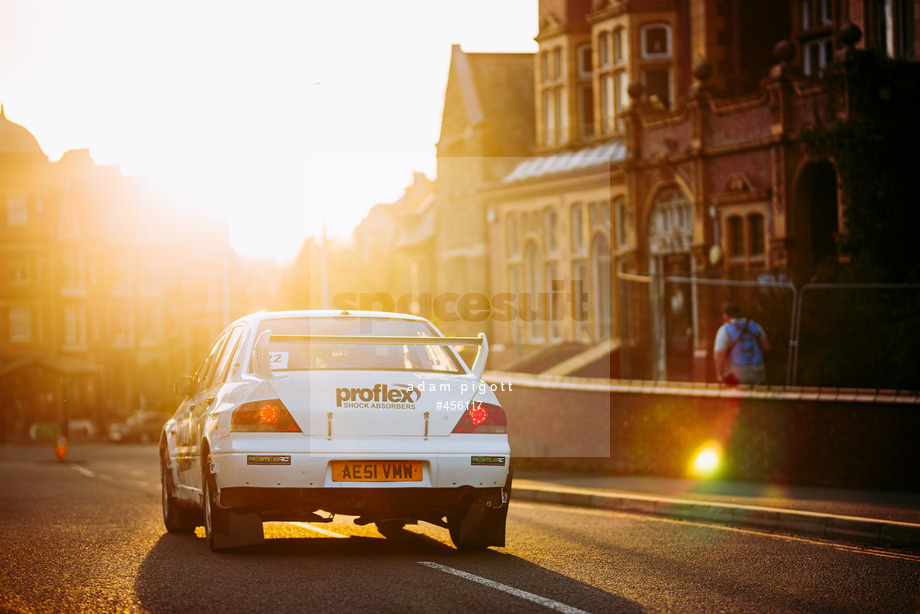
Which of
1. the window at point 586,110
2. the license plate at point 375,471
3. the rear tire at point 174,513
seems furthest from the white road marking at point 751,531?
the window at point 586,110

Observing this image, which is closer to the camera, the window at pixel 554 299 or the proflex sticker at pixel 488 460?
the proflex sticker at pixel 488 460

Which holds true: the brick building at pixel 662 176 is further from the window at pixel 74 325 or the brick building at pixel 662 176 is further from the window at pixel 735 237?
the window at pixel 74 325

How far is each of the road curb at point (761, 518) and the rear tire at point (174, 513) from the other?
4805 mm

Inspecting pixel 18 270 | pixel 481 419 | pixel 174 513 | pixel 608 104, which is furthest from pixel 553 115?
pixel 18 270

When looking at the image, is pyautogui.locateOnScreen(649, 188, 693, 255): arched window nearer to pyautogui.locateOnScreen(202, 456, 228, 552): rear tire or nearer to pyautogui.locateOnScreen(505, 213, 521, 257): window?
pyautogui.locateOnScreen(505, 213, 521, 257): window

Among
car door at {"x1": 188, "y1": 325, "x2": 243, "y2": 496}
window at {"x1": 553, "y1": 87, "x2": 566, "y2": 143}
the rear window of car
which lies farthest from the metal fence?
window at {"x1": 553, "y1": 87, "x2": 566, "y2": 143}

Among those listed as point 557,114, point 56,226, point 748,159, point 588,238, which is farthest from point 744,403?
point 56,226

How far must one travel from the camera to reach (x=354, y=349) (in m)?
9.62

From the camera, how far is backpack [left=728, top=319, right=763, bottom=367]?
17.0m

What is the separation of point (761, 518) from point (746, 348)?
5209 millimetres

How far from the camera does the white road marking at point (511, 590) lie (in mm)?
7055

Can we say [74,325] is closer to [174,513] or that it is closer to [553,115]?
[553,115]

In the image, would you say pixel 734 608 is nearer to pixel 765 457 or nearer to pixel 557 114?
pixel 765 457

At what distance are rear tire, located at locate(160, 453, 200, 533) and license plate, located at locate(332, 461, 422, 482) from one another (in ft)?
9.04
